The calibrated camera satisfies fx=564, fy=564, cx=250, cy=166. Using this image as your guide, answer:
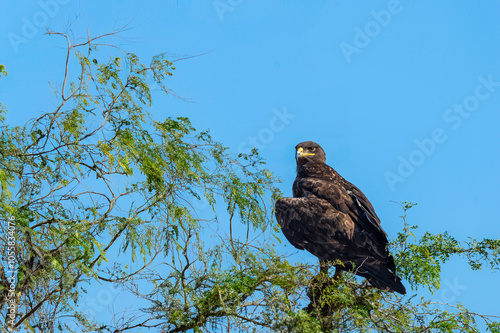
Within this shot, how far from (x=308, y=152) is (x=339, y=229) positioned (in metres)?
1.59

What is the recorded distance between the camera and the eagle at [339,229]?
18.9 ft

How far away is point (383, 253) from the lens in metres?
5.89

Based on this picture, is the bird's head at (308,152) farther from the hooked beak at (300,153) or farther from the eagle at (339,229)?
the eagle at (339,229)

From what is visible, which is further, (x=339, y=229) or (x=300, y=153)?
(x=300, y=153)

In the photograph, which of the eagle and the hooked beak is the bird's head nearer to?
the hooked beak

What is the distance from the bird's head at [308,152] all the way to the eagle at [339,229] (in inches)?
22.7

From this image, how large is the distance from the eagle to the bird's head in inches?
22.7

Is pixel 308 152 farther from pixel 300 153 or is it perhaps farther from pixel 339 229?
pixel 339 229

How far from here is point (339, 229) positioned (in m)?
6.07

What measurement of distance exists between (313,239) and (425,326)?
1.47 metres

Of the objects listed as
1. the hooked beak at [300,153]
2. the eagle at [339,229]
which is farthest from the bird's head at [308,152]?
the eagle at [339,229]

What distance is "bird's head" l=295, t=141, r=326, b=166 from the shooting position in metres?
7.27

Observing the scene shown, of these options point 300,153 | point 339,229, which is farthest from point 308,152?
point 339,229

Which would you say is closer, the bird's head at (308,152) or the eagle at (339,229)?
the eagle at (339,229)
